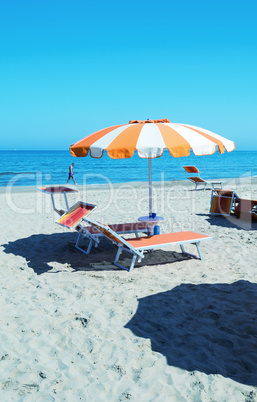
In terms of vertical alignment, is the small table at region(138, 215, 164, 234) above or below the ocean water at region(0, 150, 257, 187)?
above

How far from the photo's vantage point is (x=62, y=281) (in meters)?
4.93

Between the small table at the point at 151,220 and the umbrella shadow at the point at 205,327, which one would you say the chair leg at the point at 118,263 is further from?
the umbrella shadow at the point at 205,327

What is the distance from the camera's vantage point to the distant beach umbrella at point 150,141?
4660 mm

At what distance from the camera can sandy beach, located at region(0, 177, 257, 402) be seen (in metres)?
2.80

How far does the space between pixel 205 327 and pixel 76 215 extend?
273 centimetres

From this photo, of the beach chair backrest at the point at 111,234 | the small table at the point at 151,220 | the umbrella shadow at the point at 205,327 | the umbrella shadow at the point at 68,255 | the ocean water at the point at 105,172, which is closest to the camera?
the umbrella shadow at the point at 205,327

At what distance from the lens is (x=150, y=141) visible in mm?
4758

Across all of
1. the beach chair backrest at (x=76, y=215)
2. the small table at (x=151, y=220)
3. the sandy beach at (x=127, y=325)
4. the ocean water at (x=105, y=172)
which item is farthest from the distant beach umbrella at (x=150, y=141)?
the ocean water at (x=105, y=172)

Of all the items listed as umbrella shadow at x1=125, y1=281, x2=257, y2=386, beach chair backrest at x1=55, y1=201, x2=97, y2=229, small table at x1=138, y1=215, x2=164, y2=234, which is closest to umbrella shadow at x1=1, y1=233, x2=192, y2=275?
small table at x1=138, y1=215, x2=164, y2=234

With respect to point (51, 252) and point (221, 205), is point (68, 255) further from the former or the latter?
point (221, 205)

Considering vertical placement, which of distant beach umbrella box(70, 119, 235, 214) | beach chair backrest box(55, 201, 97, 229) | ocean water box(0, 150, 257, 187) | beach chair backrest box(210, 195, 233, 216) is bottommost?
ocean water box(0, 150, 257, 187)

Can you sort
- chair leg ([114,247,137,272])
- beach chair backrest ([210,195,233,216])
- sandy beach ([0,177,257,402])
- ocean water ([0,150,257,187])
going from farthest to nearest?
ocean water ([0,150,257,187]), beach chair backrest ([210,195,233,216]), chair leg ([114,247,137,272]), sandy beach ([0,177,257,402])

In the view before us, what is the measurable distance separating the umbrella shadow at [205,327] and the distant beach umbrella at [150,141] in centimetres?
175

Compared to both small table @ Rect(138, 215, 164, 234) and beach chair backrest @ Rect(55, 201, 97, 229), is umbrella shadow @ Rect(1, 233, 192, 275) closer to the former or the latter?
small table @ Rect(138, 215, 164, 234)
